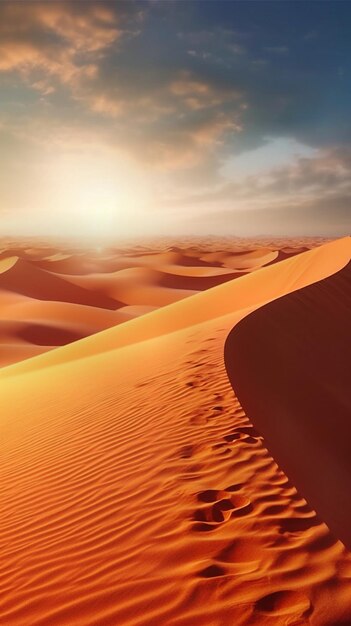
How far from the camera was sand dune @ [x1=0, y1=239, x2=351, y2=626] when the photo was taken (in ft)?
8.21

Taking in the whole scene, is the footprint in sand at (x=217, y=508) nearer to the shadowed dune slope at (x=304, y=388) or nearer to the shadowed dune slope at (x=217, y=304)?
the shadowed dune slope at (x=304, y=388)

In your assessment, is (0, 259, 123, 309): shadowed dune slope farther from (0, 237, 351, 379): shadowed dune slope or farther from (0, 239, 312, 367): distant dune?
(0, 237, 351, 379): shadowed dune slope

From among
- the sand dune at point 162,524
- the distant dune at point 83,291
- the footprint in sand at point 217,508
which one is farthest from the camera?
the distant dune at point 83,291

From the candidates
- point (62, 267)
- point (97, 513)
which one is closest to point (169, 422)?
point (97, 513)

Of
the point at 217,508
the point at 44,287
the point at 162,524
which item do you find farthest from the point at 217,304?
the point at 44,287

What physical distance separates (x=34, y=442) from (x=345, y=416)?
4494 mm

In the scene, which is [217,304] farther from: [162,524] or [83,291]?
[83,291]

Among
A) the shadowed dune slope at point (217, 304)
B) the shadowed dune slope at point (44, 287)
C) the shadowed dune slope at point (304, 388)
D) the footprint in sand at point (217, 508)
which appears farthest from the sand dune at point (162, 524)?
the shadowed dune slope at point (44, 287)

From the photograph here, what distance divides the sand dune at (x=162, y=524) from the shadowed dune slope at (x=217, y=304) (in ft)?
20.5

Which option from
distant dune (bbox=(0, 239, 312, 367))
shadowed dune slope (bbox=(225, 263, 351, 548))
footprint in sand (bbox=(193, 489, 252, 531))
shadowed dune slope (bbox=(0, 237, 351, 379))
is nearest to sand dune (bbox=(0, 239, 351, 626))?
footprint in sand (bbox=(193, 489, 252, 531))

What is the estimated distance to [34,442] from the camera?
6082 millimetres

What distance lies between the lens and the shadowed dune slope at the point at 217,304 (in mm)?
13938

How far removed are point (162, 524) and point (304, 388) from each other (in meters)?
4.53

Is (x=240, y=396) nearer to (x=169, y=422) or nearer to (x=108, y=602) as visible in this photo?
(x=169, y=422)
